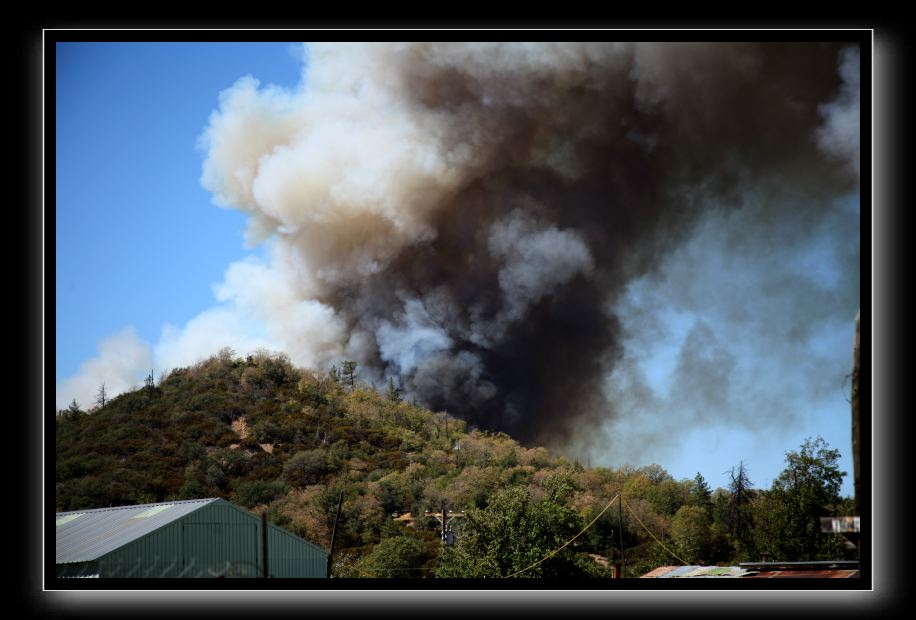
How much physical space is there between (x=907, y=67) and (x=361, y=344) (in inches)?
402

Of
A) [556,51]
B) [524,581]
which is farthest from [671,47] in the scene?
[524,581]

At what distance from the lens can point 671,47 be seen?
12.5 meters

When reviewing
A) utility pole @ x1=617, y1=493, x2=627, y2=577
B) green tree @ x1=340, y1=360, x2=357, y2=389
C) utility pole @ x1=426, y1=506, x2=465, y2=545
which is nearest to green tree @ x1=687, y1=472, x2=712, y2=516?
utility pole @ x1=617, y1=493, x2=627, y2=577

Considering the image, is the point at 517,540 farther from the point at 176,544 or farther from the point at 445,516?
the point at 176,544

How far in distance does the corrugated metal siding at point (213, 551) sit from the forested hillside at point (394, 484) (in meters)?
1.86

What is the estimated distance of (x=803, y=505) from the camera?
44.3ft

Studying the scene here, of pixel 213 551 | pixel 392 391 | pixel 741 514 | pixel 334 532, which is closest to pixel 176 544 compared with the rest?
pixel 213 551

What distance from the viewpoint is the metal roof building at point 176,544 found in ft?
33.8

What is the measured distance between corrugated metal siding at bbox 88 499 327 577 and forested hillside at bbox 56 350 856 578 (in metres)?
1.86

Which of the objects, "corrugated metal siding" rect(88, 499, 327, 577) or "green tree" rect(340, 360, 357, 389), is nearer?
"corrugated metal siding" rect(88, 499, 327, 577)

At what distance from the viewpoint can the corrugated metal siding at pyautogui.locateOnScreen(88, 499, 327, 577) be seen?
34.0ft

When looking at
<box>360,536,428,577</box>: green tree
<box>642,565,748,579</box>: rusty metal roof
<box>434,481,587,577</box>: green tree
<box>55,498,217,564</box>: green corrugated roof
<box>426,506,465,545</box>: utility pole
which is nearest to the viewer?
<box>642,565,748,579</box>: rusty metal roof

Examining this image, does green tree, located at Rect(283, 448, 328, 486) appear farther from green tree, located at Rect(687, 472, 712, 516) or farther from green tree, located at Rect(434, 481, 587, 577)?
green tree, located at Rect(687, 472, 712, 516)
